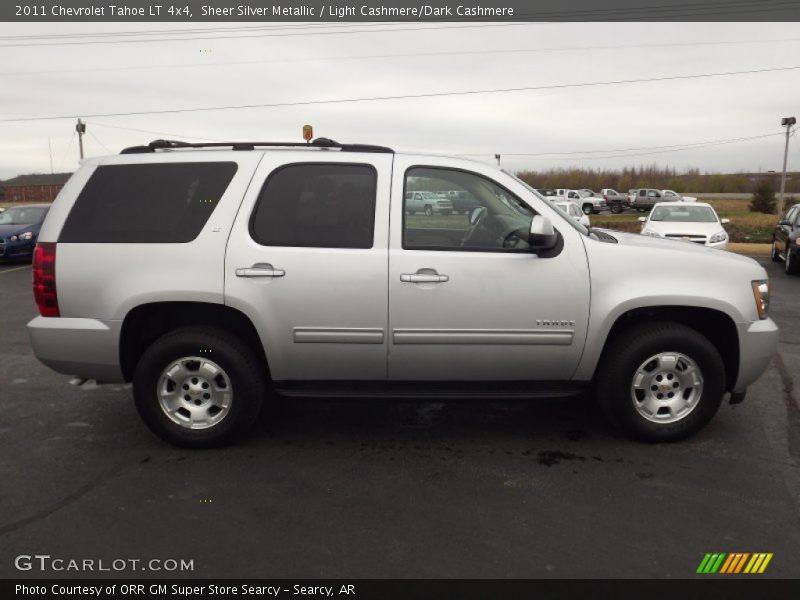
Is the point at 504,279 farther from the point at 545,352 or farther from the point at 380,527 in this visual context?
the point at 380,527

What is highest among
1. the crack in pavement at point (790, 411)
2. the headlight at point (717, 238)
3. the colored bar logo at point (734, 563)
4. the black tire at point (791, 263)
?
the headlight at point (717, 238)

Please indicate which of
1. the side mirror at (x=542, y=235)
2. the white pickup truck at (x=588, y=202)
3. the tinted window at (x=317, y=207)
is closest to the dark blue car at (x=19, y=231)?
the tinted window at (x=317, y=207)

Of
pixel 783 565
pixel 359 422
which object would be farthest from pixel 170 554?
pixel 783 565

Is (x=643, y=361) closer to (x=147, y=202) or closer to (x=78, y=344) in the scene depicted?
(x=147, y=202)

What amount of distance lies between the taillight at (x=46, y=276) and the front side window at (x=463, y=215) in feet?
7.50

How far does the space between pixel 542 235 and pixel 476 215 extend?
543 millimetres

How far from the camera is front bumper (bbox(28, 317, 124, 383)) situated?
406cm

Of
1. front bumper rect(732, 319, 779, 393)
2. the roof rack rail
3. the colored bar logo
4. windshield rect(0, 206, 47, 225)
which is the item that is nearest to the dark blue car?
windshield rect(0, 206, 47, 225)

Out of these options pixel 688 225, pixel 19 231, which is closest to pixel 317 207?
pixel 688 225

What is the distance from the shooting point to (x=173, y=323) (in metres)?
4.32

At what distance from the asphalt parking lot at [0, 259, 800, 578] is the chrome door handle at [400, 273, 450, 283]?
3.80 feet

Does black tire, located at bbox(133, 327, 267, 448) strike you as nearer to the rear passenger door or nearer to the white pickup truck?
the rear passenger door

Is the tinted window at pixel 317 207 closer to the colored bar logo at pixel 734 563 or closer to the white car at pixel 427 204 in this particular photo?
the white car at pixel 427 204

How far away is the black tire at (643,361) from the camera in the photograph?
4.14 m
